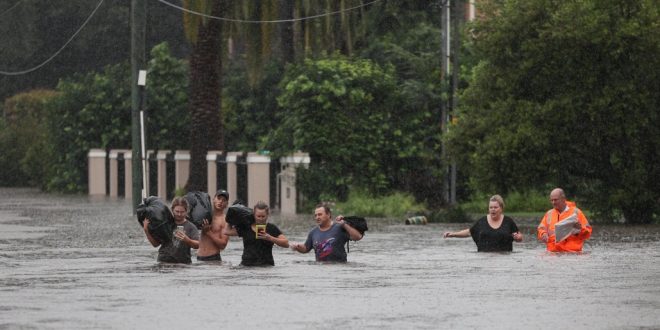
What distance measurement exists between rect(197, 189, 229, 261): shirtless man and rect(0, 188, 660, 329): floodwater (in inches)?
8.2

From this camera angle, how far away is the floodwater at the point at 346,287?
14.8m

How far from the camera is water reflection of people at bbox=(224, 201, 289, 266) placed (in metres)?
21.1

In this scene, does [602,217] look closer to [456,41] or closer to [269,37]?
[456,41]

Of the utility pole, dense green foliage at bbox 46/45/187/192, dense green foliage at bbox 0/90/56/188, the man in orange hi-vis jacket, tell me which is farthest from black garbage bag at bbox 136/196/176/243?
dense green foliage at bbox 0/90/56/188

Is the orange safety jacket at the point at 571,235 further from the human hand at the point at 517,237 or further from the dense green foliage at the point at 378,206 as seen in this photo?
the dense green foliage at the point at 378,206

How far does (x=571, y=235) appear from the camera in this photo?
78.9ft

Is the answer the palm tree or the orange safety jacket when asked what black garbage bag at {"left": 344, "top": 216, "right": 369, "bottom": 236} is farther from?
the palm tree

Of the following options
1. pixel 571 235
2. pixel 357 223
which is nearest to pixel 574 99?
pixel 571 235

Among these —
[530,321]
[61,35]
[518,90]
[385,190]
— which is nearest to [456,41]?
[385,190]

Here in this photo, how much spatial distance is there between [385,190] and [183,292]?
2715 cm

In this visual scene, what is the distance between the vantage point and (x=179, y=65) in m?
59.6

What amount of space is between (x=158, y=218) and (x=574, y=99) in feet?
52.0

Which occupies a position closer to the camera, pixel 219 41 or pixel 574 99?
pixel 574 99

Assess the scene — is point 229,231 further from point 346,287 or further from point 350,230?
point 346,287
